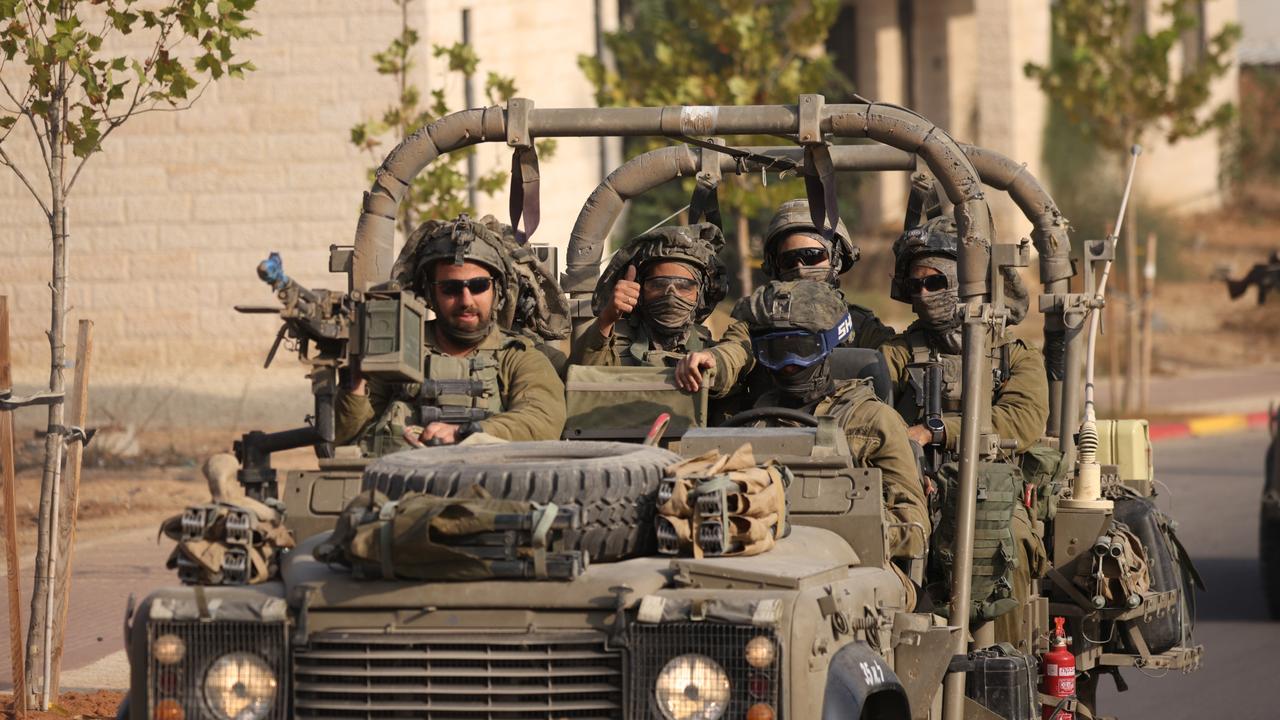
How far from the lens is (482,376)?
705cm

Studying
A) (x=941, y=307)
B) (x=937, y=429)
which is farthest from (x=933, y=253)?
(x=937, y=429)

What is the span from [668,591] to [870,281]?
28.8 meters

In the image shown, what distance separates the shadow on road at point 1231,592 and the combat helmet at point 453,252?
296 inches

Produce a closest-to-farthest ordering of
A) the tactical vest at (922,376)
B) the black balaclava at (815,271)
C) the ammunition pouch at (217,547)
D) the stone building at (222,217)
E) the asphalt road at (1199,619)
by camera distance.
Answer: the ammunition pouch at (217,547) < the tactical vest at (922,376) < the black balaclava at (815,271) < the asphalt road at (1199,619) < the stone building at (222,217)

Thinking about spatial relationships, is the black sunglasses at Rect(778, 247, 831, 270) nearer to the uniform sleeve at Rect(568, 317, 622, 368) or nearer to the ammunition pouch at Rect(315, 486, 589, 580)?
the uniform sleeve at Rect(568, 317, 622, 368)

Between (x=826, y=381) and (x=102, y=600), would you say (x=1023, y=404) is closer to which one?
(x=826, y=381)

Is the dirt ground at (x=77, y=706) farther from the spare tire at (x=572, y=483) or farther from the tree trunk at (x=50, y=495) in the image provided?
the spare tire at (x=572, y=483)

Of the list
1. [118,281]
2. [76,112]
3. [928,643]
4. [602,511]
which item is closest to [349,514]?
[602,511]

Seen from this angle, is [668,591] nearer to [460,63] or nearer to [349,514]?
[349,514]

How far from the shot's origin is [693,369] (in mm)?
6789

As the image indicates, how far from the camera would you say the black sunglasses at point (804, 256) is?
345 inches

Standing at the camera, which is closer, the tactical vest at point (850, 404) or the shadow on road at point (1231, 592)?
the tactical vest at point (850, 404)

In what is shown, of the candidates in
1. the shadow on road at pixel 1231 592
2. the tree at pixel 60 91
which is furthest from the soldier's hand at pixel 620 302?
the shadow on road at pixel 1231 592

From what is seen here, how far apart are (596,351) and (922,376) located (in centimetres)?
133
